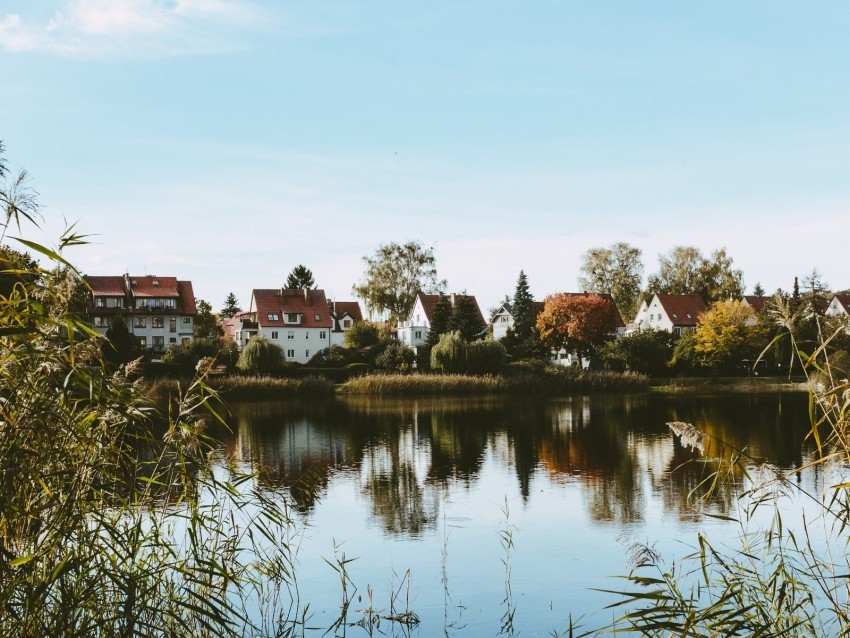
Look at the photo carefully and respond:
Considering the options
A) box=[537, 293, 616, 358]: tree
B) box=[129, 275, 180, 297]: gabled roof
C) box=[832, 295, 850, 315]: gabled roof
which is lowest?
box=[537, 293, 616, 358]: tree

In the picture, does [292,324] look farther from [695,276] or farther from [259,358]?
[695,276]

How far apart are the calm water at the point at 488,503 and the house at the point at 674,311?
162ft

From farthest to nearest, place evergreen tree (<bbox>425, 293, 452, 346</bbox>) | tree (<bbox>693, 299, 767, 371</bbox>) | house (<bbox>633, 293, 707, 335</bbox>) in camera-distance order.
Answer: house (<bbox>633, 293, 707, 335</bbox>), evergreen tree (<bbox>425, 293, 452, 346</bbox>), tree (<bbox>693, 299, 767, 371</bbox>)

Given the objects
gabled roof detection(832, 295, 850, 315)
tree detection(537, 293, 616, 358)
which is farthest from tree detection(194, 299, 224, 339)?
gabled roof detection(832, 295, 850, 315)

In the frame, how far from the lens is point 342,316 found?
88.0 meters

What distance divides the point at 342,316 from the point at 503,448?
64.5m

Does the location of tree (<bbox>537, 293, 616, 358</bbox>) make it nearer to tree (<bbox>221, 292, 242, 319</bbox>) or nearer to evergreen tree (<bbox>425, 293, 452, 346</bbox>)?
evergreen tree (<bbox>425, 293, 452, 346</bbox>)

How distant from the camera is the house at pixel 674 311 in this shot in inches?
3248

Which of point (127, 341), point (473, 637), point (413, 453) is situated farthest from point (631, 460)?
point (127, 341)

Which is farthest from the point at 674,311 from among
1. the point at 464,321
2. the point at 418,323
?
the point at 464,321

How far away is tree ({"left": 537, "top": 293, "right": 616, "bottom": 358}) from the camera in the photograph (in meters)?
64.4

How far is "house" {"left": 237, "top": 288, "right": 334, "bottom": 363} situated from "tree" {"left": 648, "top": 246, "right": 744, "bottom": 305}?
3773 cm

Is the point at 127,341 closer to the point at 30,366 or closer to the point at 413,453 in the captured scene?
the point at 413,453

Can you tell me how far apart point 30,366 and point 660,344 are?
199ft
